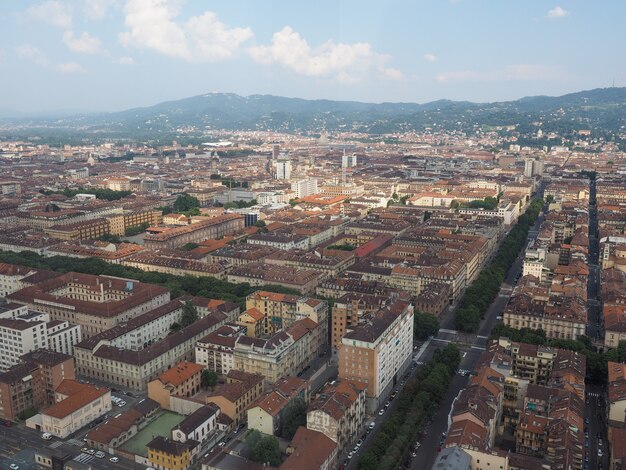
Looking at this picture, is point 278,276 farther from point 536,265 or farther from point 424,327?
point 536,265

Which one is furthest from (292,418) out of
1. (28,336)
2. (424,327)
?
(28,336)

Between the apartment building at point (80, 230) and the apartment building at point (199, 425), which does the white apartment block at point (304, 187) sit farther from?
the apartment building at point (199, 425)

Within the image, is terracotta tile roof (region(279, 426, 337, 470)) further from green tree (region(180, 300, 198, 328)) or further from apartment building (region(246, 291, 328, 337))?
green tree (region(180, 300, 198, 328))

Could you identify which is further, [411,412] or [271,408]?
[411,412]

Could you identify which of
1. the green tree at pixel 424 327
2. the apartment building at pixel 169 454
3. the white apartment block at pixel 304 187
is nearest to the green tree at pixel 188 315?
the apartment building at pixel 169 454

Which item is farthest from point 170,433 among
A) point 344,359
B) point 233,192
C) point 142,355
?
point 233,192

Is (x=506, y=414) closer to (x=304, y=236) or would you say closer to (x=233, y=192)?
(x=304, y=236)

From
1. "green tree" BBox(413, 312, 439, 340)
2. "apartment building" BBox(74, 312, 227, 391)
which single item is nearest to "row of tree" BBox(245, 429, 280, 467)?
"apartment building" BBox(74, 312, 227, 391)
